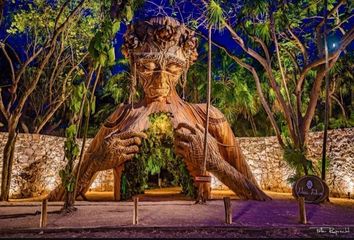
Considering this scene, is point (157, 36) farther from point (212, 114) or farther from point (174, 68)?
point (212, 114)

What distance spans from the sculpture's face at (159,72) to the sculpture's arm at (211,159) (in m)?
1.42

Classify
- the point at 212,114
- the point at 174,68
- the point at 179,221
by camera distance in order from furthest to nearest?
1. the point at 212,114
2. the point at 174,68
3. the point at 179,221

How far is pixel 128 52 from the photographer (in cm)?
1167

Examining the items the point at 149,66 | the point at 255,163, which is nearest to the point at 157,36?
the point at 149,66

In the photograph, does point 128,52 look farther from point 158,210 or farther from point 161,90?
point 158,210

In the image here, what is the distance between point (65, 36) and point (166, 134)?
536 cm

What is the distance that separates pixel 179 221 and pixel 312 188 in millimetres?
4953

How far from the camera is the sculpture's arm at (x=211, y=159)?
34.7 ft

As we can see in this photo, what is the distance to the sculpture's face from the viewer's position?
1133 centimetres

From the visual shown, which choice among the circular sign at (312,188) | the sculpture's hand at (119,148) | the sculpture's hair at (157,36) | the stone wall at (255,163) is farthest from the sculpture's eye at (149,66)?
the stone wall at (255,163)

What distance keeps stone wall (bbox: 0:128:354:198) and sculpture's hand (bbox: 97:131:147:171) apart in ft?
15.3

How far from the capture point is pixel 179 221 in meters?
7.22

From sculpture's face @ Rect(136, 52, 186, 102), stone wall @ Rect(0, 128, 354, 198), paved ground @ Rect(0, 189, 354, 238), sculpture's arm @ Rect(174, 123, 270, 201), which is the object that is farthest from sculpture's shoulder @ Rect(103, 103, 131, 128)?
stone wall @ Rect(0, 128, 354, 198)

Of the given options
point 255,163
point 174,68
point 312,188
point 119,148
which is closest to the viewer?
point 312,188
